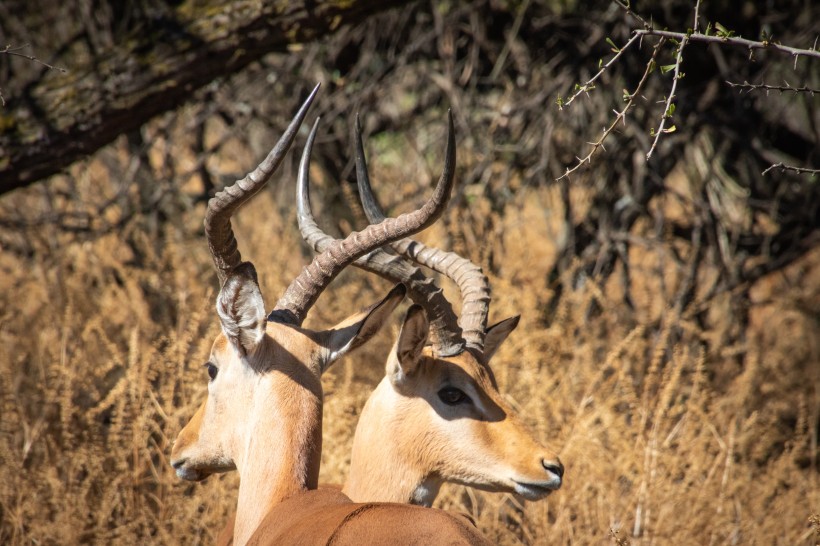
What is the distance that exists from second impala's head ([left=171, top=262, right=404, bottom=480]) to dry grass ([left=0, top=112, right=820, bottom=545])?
32.0 inches

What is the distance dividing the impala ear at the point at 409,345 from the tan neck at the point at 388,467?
4.7 inches

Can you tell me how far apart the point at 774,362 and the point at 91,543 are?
4.58m

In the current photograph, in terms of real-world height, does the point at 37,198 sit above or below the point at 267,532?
above

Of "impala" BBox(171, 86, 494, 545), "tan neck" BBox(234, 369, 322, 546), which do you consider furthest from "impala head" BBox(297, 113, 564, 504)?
"tan neck" BBox(234, 369, 322, 546)

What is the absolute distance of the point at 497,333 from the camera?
4207 millimetres

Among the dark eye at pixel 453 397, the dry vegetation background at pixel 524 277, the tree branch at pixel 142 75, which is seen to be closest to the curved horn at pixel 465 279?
the dark eye at pixel 453 397

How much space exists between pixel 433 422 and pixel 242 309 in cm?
91

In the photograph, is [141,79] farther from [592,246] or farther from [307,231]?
[592,246]

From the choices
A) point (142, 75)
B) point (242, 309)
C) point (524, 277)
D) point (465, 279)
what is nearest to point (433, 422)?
→ point (465, 279)

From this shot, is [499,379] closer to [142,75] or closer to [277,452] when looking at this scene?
[277,452]

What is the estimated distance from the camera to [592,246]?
669cm

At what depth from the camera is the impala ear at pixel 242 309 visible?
3158mm

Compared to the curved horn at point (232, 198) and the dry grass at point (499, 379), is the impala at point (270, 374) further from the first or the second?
the dry grass at point (499, 379)

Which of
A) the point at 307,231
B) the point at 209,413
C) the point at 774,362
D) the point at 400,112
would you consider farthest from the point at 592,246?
the point at 209,413
